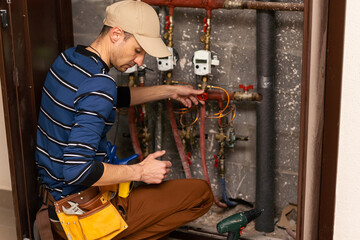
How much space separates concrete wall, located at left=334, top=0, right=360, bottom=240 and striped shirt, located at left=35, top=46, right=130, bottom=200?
72cm

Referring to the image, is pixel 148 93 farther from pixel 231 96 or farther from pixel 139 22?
pixel 139 22

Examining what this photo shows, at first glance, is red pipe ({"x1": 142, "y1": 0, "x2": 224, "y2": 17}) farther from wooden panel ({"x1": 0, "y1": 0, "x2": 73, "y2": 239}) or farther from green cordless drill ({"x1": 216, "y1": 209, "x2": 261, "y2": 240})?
green cordless drill ({"x1": 216, "y1": 209, "x2": 261, "y2": 240})

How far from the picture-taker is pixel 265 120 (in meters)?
2.18

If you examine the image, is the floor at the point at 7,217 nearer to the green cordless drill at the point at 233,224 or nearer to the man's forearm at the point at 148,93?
the man's forearm at the point at 148,93

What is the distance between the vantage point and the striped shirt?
1.51 meters

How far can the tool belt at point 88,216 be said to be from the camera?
5.69ft

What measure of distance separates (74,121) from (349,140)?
83 centimetres

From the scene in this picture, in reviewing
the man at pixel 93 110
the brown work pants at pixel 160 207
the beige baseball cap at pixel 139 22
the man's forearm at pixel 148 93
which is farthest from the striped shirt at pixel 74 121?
the man's forearm at pixel 148 93

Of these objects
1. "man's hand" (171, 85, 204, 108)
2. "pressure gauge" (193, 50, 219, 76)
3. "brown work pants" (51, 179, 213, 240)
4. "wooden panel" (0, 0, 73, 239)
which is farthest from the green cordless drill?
"wooden panel" (0, 0, 73, 239)

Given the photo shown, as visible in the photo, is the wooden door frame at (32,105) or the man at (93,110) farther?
the man at (93,110)

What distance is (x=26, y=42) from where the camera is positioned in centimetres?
182

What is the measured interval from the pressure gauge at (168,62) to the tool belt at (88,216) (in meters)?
0.65

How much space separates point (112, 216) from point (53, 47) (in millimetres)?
767

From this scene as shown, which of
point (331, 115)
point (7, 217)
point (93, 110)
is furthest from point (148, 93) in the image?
point (331, 115)
